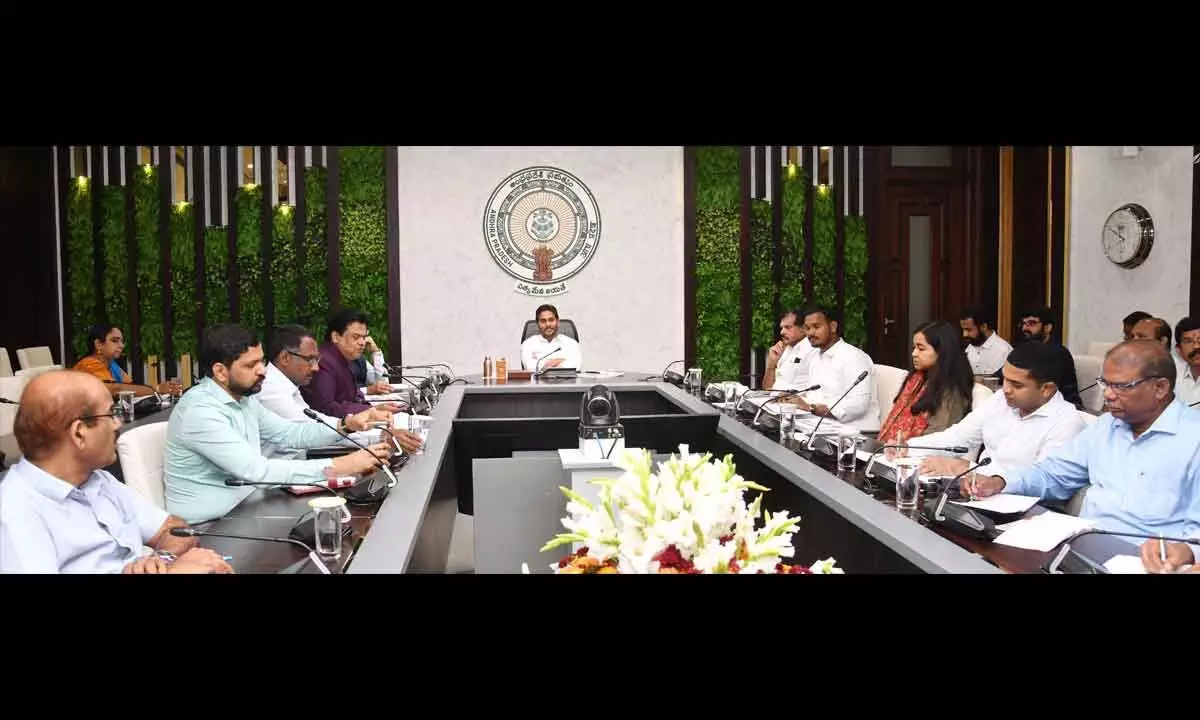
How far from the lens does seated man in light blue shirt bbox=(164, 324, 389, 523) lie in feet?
9.08

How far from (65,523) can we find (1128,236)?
707 centimetres

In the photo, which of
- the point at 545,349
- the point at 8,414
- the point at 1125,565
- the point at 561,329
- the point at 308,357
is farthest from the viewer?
the point at 561,329

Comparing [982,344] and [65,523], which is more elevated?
[982,344]

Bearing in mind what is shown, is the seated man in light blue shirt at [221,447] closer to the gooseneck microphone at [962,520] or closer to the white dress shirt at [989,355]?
the gooseneck microphone at [962,520]

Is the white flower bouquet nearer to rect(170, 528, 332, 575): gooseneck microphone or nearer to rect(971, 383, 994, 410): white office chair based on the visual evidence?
rect(170, 528, 332, 575): gooseneck microphone

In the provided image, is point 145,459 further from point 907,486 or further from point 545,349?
point 545,349

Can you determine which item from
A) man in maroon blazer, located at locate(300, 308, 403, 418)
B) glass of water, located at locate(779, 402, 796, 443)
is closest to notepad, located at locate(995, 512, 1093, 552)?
glass of water, located at locate(779, 402, 796, 443)

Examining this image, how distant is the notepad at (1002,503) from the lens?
94.1 inches

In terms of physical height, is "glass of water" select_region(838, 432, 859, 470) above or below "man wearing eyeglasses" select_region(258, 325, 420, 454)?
below

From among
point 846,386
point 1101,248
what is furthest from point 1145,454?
point 1101,248

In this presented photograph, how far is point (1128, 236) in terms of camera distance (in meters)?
6.90

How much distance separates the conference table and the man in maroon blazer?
1.55 ft

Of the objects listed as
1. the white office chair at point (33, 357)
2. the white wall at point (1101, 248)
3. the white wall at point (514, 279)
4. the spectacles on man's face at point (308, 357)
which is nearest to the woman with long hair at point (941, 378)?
the spectacles on man's face at point (308, 357)
